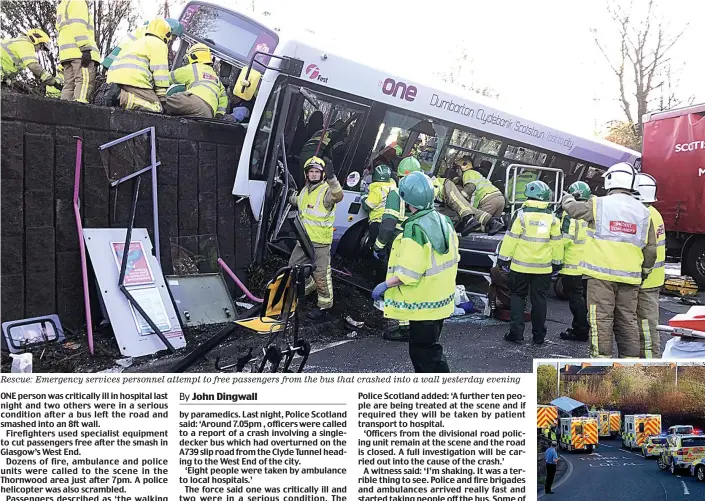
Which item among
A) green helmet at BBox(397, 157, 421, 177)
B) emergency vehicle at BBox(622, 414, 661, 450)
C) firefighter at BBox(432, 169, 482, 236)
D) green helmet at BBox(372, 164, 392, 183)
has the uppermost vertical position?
green helmet at BBox(397, 157, 421, 177)

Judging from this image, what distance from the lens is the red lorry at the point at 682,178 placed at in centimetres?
639

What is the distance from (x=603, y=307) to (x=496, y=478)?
1.39 meters

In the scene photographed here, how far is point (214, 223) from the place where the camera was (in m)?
4.18

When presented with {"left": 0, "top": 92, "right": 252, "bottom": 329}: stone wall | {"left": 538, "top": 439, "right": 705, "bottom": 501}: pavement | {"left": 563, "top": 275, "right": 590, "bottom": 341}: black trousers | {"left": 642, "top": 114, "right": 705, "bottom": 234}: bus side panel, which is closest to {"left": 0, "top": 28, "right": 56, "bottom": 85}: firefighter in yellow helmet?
{"left": 0, "top": 92, "right": 252, "bottom": 329}: stone wall

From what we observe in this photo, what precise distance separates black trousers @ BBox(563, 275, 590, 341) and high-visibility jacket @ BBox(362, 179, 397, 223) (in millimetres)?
1577

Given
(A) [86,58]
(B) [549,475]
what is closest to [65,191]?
(A) [86,58]

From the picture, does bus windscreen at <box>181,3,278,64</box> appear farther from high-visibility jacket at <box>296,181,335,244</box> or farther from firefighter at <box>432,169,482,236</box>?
firefighter at <box>432,169,482,236</box>

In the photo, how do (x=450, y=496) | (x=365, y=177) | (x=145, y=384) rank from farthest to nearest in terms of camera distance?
(x=365, y=177), (x=145, y=384), (x=450, y=496)

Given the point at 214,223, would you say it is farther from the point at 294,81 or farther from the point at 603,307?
the point at 603,307

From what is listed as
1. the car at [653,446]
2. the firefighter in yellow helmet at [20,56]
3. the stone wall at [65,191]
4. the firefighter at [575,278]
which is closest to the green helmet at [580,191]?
the firefighter at [575,278]

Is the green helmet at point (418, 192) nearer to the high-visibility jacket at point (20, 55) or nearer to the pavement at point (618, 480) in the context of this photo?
the pavement at point (618, 480)

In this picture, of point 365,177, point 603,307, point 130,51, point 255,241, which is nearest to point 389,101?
point 365,177

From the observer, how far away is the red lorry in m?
6.39

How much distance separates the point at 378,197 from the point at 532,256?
130 centimetres
